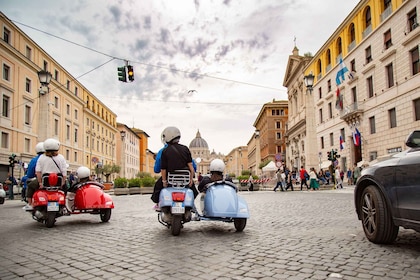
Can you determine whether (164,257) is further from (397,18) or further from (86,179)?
(397,18)

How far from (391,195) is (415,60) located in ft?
77.1

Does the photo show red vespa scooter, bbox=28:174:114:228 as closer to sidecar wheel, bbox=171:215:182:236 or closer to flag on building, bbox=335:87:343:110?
sidecar wheel, bbox=171:215:182:236

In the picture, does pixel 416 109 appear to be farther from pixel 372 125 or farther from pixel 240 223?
pixel 240 223

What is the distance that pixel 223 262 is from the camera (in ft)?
12.3

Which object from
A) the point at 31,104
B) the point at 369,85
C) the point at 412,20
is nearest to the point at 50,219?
the point at 412,20

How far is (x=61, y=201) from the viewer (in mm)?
7020

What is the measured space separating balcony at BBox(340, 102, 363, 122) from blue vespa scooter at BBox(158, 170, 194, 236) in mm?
28733

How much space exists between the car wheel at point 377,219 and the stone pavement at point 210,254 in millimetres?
131

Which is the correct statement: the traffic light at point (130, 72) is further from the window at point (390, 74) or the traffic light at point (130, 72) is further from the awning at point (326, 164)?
the awning at point (326, 164)

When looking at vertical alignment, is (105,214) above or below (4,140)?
below

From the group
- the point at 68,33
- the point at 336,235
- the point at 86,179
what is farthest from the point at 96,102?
the point at 336,235

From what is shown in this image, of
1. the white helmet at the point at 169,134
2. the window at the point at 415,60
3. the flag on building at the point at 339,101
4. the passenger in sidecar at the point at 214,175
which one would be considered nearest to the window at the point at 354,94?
the flag on building at the point at 339,101

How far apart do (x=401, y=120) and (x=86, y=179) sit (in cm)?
2395

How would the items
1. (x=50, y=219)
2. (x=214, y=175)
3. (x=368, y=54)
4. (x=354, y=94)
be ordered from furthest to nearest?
(x=354, y=94)
(x=368, y=54)
(x=50, y=219)
(x=214, y=175)
